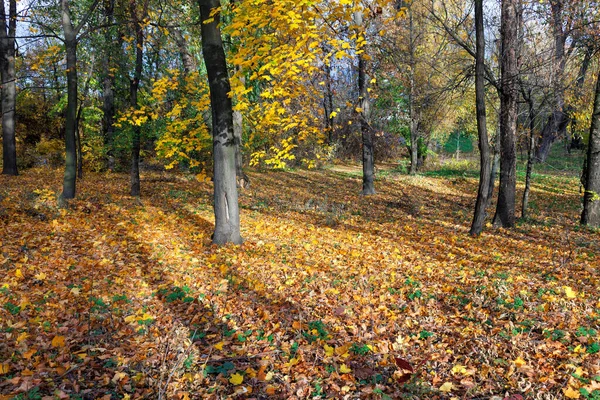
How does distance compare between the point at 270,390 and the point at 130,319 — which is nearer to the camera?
the point at 270,390

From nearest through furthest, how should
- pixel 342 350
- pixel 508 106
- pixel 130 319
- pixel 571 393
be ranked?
pixel 571 393 < pixel 342 350 < pixel 130 319 < pixel 508 106

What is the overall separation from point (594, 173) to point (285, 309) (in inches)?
383

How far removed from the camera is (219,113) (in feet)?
23.4

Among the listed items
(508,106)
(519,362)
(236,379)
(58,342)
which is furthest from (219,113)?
(508,106)

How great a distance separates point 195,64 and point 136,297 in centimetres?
1282

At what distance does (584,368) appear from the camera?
3.67m

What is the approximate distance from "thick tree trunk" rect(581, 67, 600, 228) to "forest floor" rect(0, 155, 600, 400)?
945mm

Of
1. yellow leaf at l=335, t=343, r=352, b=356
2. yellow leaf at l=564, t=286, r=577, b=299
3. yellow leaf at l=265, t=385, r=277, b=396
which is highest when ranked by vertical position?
yellow leaf at l=564, t=286, r=577, b=299

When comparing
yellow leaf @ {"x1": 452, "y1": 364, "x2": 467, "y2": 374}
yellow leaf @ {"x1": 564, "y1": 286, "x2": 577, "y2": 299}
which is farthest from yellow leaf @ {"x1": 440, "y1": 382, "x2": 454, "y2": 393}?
yellow leaf @ {"x1": 564, "y1": 286, "x2": 577, "y2": 299}

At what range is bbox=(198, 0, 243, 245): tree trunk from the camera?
7.04 m

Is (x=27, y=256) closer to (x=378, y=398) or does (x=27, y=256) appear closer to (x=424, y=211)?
(x=378, y=398)

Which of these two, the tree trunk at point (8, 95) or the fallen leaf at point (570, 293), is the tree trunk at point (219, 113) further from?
the tree trunk at point (8, 95)

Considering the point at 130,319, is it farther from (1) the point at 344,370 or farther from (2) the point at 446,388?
(2) the point at 446,388

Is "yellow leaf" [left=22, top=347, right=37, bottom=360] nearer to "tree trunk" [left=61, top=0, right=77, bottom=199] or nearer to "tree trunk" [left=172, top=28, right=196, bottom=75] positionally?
"tree trunk" [left=61, top=0, right=77, bottom=199]
